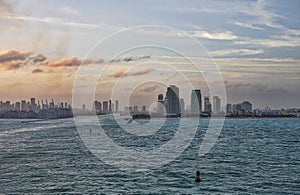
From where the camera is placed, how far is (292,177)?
127 feet

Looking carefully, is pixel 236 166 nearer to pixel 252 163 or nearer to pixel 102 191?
pixel 252 163

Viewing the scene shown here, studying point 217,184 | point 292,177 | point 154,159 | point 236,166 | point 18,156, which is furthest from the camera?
point 18,156

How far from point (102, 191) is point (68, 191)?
2804 millimetres

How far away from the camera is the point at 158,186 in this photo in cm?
3484

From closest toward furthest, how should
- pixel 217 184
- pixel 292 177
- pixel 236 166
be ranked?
1. pixel 217 184
2. pixel 292 177
3. pixel 236 166

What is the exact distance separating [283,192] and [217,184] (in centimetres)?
557

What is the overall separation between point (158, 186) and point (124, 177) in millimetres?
5220

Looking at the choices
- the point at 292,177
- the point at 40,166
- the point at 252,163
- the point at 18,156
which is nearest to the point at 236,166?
the point at 252,163

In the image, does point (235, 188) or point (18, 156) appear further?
point (18, 156)

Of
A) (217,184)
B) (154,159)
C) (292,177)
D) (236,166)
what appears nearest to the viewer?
(217,184)

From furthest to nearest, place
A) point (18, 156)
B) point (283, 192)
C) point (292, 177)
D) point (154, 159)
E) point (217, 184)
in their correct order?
1. point (18, 156)
2. point (154, 159)
3. point (292, 177)
4. point (217, 184)
5. point (283, 192)

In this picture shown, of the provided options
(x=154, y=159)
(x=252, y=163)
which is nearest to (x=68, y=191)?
(x=154, y=159)

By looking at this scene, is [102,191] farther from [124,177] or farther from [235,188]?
[235,188]

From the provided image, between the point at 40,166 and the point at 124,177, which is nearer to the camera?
the point at 124,177
